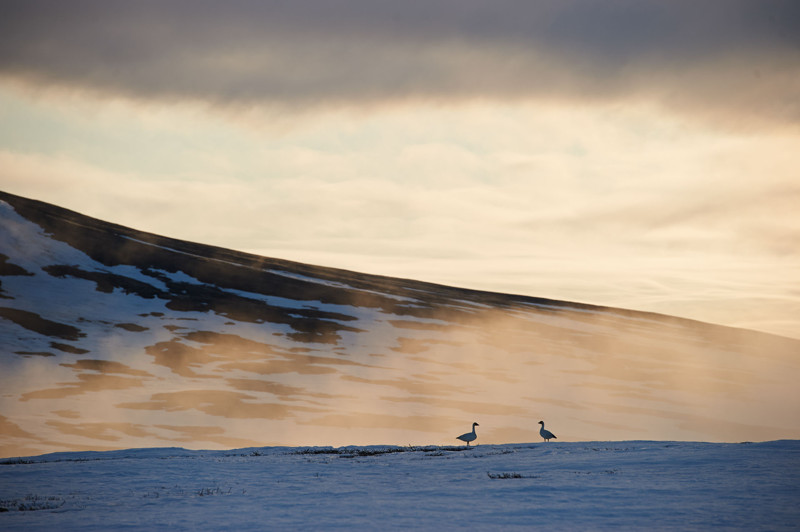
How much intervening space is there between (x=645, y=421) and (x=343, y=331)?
1790 inches

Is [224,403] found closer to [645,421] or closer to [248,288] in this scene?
[645,421]

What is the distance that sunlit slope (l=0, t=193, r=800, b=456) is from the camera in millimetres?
61906

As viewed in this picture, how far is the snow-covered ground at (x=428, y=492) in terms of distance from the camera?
15992 mm

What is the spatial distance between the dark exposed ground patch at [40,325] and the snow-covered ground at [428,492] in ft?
190

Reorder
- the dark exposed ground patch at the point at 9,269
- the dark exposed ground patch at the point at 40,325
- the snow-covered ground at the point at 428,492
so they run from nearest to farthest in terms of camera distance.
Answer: the snow-covered ground at the point at 428,492
the dark exposed ground patch at the point at 40,325
the dark exposed ground patch at the point at 9,269

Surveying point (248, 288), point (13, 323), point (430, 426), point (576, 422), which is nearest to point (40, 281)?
point (13, 323)

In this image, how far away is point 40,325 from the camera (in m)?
83.0

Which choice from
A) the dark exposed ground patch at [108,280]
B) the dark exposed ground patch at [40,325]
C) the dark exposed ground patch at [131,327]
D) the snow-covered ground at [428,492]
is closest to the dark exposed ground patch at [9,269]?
the dark exposed ground patch at [108,280]

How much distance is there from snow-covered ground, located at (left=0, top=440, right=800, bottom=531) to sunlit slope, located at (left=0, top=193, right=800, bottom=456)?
2969 cm

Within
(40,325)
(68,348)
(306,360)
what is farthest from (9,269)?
(306,360)

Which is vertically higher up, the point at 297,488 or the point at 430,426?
the point at 297,488

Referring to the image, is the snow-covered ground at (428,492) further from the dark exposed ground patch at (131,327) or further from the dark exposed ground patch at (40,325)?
the dark exposed ground patch at (131,327)

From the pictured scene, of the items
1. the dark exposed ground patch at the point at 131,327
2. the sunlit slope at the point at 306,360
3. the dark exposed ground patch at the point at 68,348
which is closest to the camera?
the sunlit slope at the point at 306,360

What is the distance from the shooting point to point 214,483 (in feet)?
76.9
